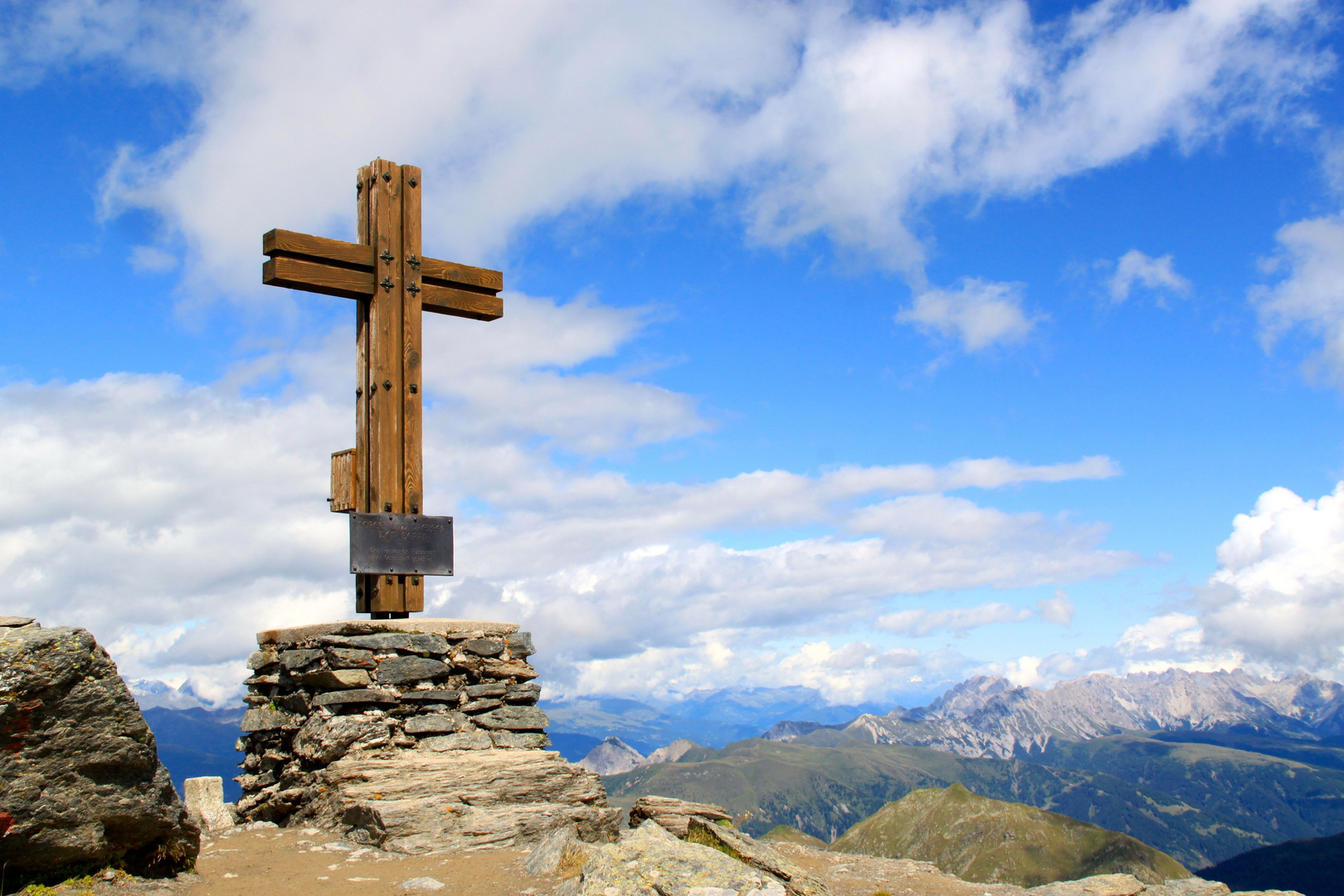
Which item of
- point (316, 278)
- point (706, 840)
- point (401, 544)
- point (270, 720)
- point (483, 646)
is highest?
point (316, 278)

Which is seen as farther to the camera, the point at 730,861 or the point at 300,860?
the point at 300,860

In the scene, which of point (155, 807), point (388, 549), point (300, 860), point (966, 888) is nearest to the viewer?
point (155, 807)

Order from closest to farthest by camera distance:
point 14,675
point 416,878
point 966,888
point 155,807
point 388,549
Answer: point 14,675 → point 155,807 → point 416,878 → point 966,888 → point 388,549

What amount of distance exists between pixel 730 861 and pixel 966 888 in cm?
594

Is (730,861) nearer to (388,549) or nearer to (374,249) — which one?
(388,549)

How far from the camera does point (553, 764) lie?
1274 centimetres

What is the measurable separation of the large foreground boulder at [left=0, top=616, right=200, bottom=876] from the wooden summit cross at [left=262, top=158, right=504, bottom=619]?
584cm

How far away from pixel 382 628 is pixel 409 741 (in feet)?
5.38

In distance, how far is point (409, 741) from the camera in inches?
504

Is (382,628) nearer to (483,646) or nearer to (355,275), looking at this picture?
(483,646)

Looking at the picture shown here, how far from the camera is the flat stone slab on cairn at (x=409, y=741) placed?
11523 millimetres

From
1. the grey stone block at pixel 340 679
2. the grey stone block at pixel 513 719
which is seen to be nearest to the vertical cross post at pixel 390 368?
the grey stone block at pixel 340 679

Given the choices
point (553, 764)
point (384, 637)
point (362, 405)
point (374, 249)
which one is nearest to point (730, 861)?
point (553, 764)

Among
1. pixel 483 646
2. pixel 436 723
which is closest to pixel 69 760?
pixel 436 723
